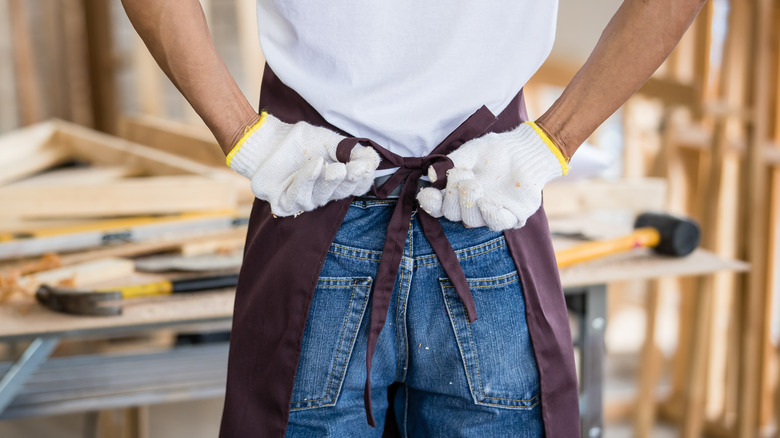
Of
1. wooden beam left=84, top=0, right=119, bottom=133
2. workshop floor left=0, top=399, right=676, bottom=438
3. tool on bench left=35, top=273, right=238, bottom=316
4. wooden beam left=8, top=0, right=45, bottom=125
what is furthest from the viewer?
wooden beam left=84, top=0, right=119, bottom=133

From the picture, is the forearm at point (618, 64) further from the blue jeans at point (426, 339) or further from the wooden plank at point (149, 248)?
A: the wooden plank at point (149, 248)

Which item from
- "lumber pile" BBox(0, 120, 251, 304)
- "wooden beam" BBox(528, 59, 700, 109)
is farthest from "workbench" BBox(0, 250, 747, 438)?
"wooden beam" BBox(528, 59, 700, 109)

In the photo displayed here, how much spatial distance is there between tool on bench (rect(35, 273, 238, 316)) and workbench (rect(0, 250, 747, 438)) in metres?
0.01

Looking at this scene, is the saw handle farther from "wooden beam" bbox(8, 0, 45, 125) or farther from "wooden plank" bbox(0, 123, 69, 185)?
"wooden beam" bbox(8, 0, 45, 125)

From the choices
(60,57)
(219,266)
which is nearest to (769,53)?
(219,266)

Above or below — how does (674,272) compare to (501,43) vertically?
below

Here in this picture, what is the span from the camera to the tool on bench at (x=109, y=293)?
1349mm

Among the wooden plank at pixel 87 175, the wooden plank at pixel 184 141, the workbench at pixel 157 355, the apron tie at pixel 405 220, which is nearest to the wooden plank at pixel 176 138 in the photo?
the wooden plank at pixel 184 141

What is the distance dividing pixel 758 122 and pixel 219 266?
5.53 ft

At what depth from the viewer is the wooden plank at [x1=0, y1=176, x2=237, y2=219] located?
5.74ft

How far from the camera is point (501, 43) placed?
833 millimetres

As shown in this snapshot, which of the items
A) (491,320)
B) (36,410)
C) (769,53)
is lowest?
(36,410)

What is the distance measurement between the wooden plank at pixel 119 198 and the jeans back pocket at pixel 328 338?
3.37ft

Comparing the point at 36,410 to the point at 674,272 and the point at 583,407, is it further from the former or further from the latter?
the point at 674,272
